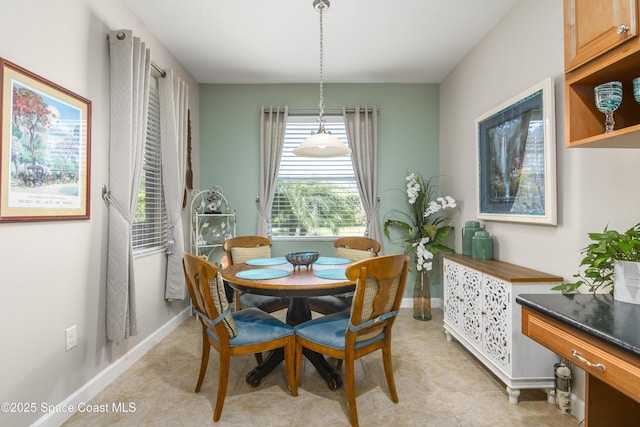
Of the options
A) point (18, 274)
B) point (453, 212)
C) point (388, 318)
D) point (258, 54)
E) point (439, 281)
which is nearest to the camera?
point (18, 274)

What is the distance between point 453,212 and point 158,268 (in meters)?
3.14

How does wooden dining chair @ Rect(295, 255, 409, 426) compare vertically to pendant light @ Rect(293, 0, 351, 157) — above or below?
below

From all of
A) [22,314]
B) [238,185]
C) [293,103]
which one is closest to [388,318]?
[22,314]

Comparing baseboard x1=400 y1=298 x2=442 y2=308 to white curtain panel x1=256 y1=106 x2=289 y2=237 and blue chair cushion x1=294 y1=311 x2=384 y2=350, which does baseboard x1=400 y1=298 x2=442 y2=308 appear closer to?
white curtain panel x1=256 y1=106 x2=289 y2=237

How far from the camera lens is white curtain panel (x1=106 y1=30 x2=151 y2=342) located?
2.19 m

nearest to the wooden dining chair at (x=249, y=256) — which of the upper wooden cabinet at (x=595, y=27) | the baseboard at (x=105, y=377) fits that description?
the baseboard at (x=105, y=377)

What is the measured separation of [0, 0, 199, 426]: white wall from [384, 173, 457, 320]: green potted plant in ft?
9.19

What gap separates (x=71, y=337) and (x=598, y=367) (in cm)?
255

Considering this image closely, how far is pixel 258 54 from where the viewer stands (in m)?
→ 3.30

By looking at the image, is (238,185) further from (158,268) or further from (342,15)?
(342,15)

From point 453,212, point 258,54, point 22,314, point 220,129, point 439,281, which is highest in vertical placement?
point 258,54

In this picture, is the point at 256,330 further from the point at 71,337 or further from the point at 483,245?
the point at 483,245

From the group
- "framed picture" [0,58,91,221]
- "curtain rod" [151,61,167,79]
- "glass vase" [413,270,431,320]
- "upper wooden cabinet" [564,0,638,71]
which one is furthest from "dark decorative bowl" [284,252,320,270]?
"curtain rod" [151,61,167,79]

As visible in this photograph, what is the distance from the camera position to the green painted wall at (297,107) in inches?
159
